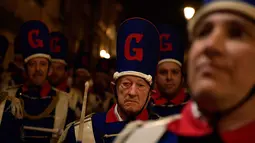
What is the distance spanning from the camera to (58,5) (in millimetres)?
13281

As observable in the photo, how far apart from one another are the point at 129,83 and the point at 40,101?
6.10ft

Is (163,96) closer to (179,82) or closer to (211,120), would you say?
(179,82)

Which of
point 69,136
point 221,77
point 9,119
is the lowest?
point 69,136

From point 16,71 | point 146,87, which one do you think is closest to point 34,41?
point 16,71

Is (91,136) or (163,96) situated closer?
(91,136)

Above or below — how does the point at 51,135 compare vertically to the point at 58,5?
below

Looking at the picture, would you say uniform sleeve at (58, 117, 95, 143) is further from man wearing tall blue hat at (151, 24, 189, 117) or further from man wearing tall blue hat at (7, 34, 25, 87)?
man wearing tall blue hat at (7, 34, 25, 87)

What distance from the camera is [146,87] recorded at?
3924 millimetres

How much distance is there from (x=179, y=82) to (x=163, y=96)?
222 mm

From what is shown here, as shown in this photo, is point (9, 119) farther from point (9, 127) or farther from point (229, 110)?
point (229, 110)

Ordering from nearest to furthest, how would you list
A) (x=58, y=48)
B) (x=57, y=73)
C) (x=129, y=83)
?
1. (x=129, y=83)
2. (x=57, y=73)
3. (x=58, y=48)

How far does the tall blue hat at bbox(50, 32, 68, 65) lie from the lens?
22.9 feet

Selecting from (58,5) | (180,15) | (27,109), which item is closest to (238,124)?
(27,109)

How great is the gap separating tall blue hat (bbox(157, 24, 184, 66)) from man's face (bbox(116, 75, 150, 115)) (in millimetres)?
1505
